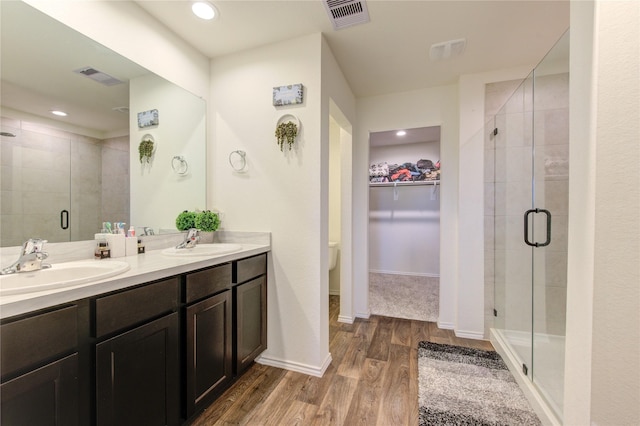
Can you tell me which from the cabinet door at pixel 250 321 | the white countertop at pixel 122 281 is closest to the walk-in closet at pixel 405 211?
the cabinet door at pixel 250 321

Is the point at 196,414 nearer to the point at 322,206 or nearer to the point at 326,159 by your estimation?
the point at 322,206

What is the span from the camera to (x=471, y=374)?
1.81 metres

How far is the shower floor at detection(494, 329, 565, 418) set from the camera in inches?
57.0

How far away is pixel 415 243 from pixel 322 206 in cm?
338

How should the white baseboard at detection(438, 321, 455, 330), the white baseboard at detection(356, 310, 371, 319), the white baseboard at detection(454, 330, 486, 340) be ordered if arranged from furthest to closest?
the white baseboard at detection(356, 310, 371, 319), the white baseboard at detection(438, 321, 455, 330), the white baseboard at detection(454, 330, 486, 340)

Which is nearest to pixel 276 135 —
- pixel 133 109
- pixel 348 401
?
pixel 133 109

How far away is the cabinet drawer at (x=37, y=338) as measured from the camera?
2.40ft

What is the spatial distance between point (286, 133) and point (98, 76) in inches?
45.6

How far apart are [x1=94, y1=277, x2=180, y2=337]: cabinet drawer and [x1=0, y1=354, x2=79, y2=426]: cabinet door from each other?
0.43ft

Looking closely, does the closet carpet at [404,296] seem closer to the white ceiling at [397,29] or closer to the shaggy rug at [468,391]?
the shaggy rug at [468,391]

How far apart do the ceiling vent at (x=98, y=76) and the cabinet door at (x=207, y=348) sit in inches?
57.1

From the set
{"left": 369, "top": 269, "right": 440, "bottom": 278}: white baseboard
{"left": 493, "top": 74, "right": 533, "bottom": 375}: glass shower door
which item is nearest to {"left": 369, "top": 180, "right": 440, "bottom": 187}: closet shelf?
{"left": 369, "top": 269, "right": 440, "bottom": 278}: white baseboard

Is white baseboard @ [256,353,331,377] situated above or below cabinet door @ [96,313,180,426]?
below

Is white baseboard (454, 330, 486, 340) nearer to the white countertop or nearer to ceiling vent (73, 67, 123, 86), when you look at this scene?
the white countertop
